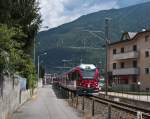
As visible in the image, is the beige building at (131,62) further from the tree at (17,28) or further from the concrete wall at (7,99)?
the concrete wall at (7,99)

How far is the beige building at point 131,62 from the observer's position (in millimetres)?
86188

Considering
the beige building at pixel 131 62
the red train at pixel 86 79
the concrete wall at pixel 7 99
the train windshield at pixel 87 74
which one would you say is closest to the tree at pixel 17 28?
the concrete wall at pixel 7 99

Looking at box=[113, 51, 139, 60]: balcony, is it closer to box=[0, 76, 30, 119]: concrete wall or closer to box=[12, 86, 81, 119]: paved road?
box=[12, 86, 81, 119]: paved road

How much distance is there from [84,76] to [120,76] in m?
48.8

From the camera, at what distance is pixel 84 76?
164 feet

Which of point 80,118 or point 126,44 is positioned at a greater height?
point 126,44

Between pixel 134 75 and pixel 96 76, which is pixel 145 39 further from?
pixel 96 76

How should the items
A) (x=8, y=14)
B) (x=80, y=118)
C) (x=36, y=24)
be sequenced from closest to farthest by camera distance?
(x=8, y=14) < (x=80, y=118) < (x=36, y=24)

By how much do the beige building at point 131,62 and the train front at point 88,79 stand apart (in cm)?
3106

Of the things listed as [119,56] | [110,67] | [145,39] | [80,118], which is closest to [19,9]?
[80,118]

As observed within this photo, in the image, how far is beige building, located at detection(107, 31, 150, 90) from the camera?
8619cm

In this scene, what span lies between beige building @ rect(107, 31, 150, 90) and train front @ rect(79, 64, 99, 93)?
3106cm

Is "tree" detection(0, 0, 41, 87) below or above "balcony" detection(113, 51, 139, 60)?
below

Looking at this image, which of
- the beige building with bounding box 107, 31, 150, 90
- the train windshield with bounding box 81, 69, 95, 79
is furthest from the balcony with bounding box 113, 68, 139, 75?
the train windshield with bounding box 81, 69, 95, 79
